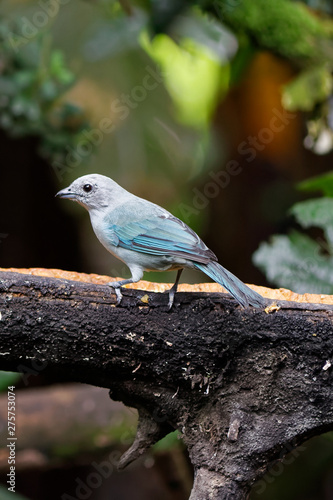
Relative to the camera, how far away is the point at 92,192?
2.52 metres

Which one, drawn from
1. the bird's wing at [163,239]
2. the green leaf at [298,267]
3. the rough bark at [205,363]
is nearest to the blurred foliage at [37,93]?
the green leaf at [298,267]

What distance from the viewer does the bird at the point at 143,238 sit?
81.7 inches

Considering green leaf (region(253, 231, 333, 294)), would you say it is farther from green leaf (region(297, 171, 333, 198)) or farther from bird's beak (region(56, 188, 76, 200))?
bird's beak (region(56, 188, 76, 200))

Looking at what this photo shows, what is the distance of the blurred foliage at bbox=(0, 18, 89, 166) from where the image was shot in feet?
12.4

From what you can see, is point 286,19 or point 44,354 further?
point 286,19

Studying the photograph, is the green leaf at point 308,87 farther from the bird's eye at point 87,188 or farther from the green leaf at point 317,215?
the bird's eye at point 87,188

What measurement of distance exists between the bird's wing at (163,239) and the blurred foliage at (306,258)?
0.97 metres

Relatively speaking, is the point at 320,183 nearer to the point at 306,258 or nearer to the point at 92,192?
the point at 306,258

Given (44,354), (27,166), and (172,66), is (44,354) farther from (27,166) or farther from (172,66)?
(172,66)

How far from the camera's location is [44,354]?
1.95 m

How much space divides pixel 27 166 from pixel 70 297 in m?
3.77

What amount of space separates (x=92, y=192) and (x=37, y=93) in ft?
5.24

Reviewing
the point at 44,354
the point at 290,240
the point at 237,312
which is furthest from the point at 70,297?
the point at 290,240

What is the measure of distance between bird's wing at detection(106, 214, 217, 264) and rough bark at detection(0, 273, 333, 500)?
0.17m
